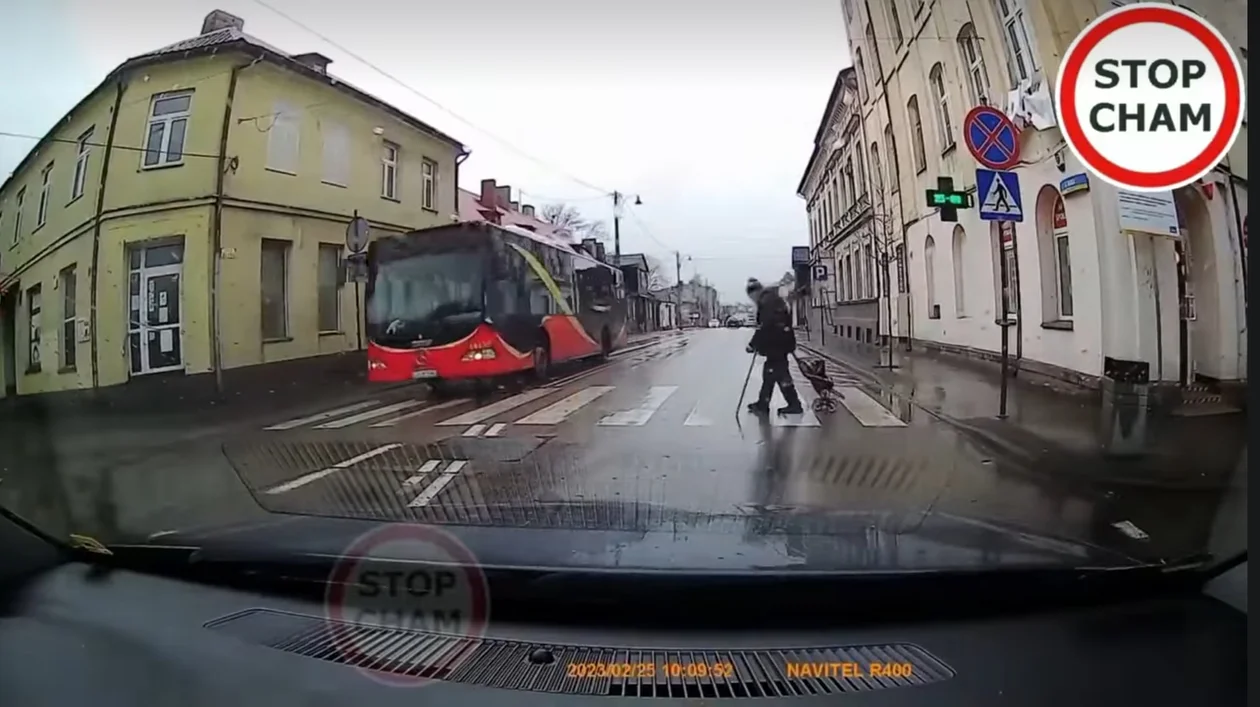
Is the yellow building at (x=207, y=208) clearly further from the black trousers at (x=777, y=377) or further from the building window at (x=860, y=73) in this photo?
the building window at (x=860, y=73)

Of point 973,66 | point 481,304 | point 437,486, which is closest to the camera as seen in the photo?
point 973,66

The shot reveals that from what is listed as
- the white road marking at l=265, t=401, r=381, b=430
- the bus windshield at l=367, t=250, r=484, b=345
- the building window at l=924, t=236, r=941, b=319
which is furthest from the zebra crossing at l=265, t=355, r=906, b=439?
the building window at l=924, t=236, r=941, b=319

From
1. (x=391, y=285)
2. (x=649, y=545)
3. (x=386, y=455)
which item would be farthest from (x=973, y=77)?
(x=386, y=455)

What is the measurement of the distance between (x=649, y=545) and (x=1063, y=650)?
1270 millimetres

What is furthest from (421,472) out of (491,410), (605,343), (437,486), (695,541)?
(695,541)

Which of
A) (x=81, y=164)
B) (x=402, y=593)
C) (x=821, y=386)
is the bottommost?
(x=402, y=593)

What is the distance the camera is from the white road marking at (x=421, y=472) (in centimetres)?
325

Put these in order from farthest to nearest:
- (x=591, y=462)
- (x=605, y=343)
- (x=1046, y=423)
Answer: (x=605, y=343) → (x=591, y=462) → (x=1046, y=423)

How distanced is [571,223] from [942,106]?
140 cm

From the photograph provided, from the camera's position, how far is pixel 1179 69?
2.60 meters

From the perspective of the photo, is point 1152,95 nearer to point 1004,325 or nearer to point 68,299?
point 1004,325

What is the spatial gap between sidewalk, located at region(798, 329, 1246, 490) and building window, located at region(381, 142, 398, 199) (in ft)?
5.34

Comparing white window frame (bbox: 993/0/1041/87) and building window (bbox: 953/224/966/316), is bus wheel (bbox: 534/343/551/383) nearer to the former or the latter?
building window (bbox: 953/224/966/316)

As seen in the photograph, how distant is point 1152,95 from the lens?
261cm
